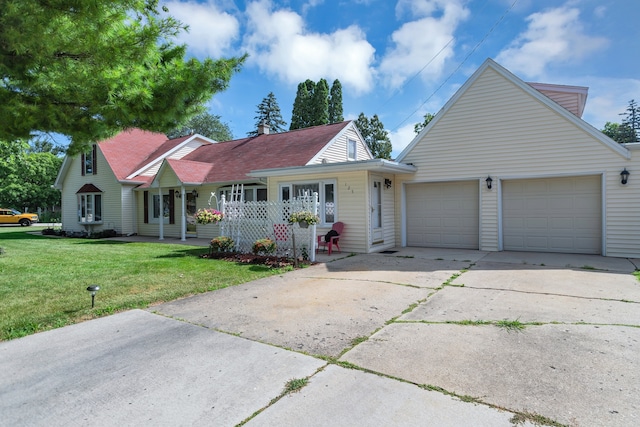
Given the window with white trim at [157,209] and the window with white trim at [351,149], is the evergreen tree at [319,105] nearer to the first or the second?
the window with white trim at [351,149]

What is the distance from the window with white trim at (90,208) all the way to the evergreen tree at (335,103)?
882 inches

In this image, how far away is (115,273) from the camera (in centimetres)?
786

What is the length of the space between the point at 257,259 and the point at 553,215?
28.0ft

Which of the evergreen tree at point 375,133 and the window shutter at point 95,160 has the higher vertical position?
the evergreen tree at point 375,133

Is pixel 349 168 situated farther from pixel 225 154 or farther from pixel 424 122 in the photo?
pixel 424 122

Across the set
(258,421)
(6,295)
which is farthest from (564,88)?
(6,295)

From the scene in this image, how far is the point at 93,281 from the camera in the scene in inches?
277

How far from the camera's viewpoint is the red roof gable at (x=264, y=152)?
15312 millimetres

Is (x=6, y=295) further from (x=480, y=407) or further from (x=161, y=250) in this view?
(x=480, y=407)

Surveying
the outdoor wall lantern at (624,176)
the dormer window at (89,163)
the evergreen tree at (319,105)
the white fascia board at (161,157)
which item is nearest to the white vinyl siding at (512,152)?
the outdoor wall lantern at (624,176)

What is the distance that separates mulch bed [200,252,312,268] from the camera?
8.83m

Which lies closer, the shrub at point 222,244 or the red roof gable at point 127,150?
the shrub at point 222,244

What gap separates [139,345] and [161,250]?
8945 millimetres

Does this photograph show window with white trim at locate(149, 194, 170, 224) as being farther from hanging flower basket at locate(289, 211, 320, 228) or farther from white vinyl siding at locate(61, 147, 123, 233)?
hanging flower basket at locate(289, 211, 320, 228)
